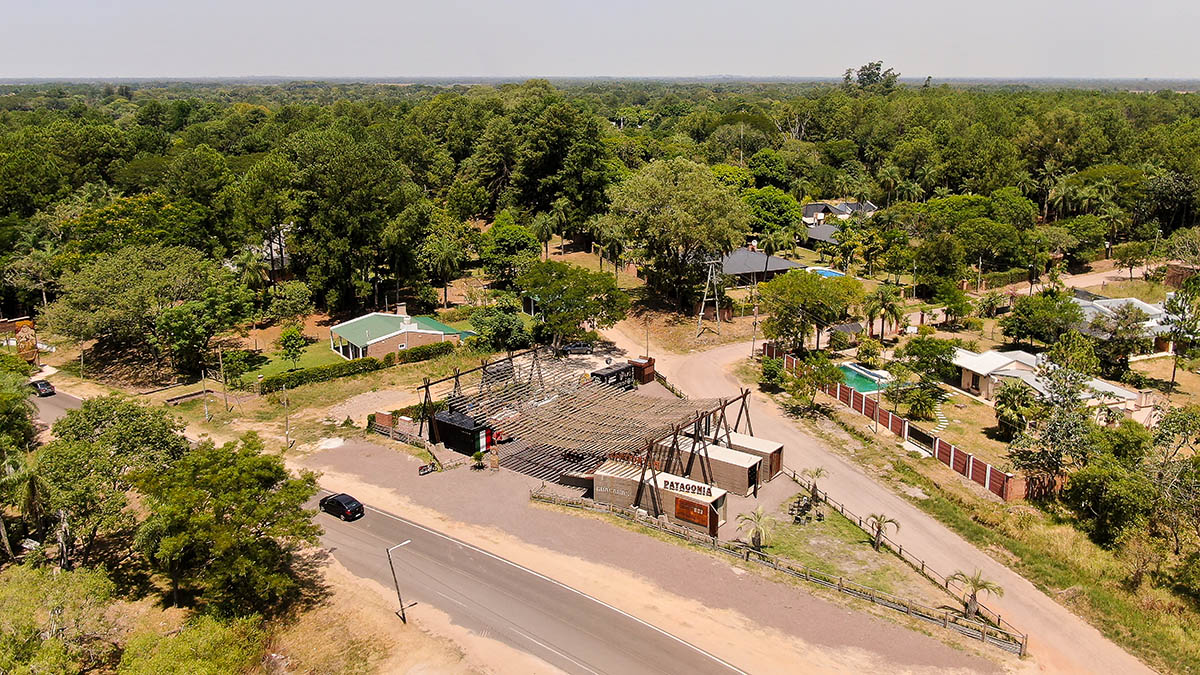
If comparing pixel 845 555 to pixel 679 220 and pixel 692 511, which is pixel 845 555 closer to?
pixel 692 511

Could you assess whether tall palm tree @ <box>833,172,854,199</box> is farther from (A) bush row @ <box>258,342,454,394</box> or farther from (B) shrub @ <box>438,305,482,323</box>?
(A) bush row @ <box>258,342,454,394</box>

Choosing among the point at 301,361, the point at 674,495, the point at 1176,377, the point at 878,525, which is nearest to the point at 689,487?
the point at 674,495

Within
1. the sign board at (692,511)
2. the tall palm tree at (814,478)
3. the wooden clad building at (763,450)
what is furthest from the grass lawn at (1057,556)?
the sign board at (692,511)

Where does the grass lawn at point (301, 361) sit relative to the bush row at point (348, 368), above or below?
below

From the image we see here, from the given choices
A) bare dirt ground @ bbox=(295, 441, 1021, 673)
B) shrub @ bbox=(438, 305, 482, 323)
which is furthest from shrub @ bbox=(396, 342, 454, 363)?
bare dirt ground @ bbox=(295, 441, 1021, 673)

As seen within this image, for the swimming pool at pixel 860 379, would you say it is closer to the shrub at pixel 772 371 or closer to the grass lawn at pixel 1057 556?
the shrub at pixel 772 371

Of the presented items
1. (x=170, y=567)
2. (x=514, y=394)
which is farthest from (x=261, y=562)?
(x=514, y=394)
